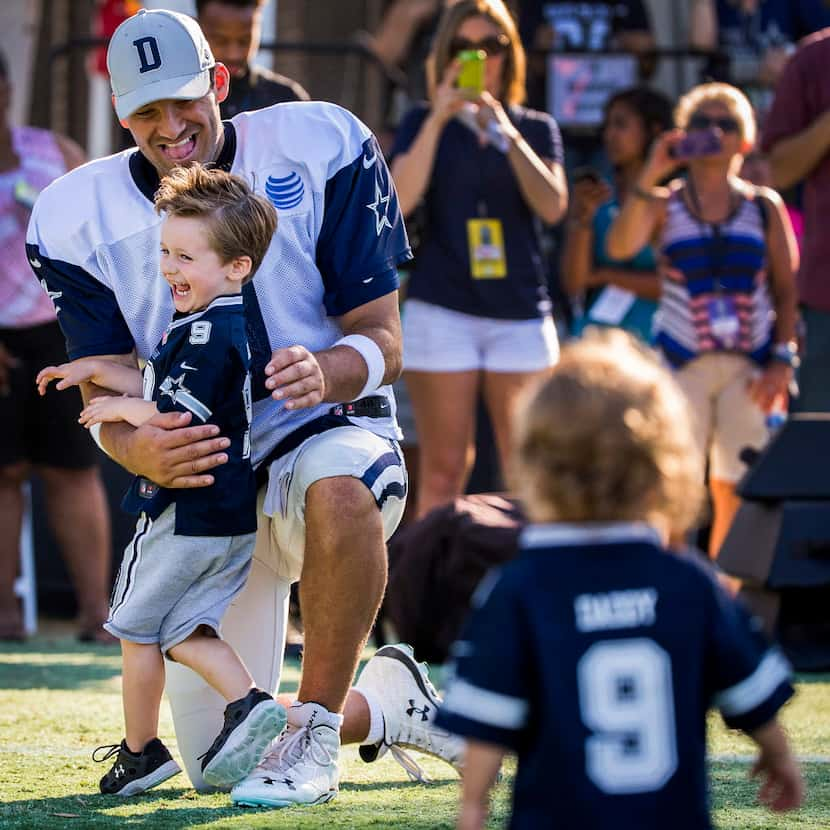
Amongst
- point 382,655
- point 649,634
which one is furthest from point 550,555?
point 382,655

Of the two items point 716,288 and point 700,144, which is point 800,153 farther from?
point 716,288

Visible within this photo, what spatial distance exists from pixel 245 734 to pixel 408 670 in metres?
0.62

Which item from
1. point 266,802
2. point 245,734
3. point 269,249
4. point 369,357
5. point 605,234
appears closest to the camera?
point 245,734

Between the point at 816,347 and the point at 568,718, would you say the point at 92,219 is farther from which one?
the point at 816,347

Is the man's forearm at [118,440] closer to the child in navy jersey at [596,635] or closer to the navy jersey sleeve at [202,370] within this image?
the navy jersey sleeve at [202,370]

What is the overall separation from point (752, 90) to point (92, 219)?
5494 millimetres

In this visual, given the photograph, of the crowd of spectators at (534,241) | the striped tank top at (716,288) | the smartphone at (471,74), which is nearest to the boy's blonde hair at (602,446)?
the crowd of spectators at (534,241)

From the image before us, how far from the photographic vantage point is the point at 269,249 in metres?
3.44

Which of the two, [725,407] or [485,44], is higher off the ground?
[485,44]

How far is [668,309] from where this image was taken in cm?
611

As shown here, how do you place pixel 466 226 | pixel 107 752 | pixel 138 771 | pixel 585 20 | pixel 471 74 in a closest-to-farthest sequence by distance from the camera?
1. pixel 138 771
2. pixel 107 752
3. pixel 471 74
4. pixel 466 226
5. pixel 585 20

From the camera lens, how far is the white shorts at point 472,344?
5.65 metres

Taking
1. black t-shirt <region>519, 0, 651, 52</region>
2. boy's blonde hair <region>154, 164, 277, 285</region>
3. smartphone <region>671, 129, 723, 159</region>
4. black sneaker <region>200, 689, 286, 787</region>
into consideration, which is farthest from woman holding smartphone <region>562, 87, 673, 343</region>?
black sneaker <region>200, 689, 286, 787</region>

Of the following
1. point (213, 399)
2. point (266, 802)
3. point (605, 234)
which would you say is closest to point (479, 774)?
point (266, 802)
